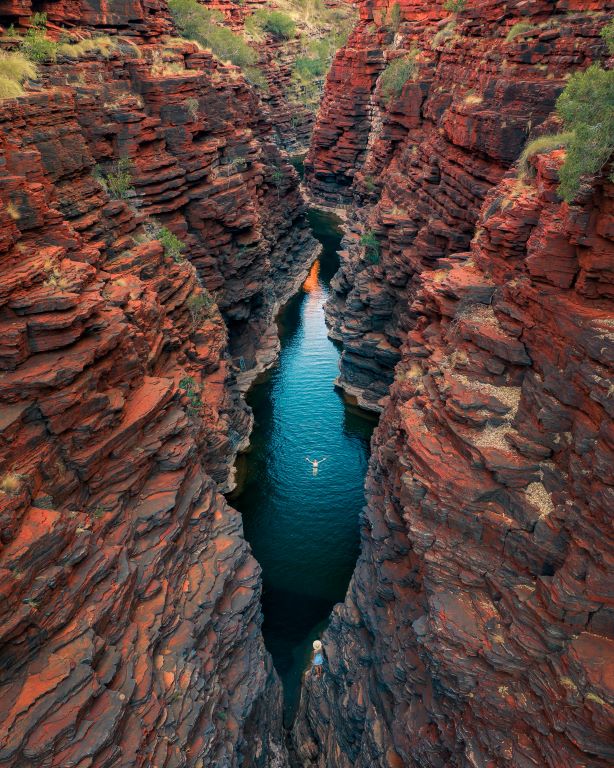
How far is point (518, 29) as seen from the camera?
32.0 metres

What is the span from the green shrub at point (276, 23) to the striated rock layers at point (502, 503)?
291 ft

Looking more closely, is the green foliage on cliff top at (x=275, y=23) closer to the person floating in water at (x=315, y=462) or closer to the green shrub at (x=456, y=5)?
the green shrub at (x=456, y=5)

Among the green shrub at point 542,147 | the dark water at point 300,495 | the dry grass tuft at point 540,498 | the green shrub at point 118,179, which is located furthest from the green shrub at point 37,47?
the dry grass tuft at point 540,498

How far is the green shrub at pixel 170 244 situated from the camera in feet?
123

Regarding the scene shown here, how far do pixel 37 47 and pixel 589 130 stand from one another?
31063 millimetres

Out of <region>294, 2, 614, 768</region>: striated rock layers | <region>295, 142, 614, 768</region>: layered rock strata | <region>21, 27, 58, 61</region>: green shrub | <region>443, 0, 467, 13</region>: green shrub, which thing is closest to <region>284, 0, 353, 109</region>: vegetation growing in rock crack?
<region>443, 0, 467, 13</region>: green shrub

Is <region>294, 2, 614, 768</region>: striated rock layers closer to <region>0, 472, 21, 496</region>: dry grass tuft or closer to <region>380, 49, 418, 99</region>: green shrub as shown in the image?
<region>0, 472, 21, 496</region>: dry grass tuft

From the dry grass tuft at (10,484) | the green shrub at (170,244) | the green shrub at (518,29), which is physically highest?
the green shrub at (518,29)

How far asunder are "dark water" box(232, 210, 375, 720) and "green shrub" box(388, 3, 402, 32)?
3743 centimetres

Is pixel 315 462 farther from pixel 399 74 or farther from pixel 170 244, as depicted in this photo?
pixel 399 74

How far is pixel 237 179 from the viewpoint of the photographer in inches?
1906

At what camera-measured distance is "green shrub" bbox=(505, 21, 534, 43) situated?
3170 cm

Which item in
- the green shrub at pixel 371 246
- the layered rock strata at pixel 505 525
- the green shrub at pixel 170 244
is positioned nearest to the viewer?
the layered rock strata at pixel 505 525

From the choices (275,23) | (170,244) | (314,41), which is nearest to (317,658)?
(170,244)
